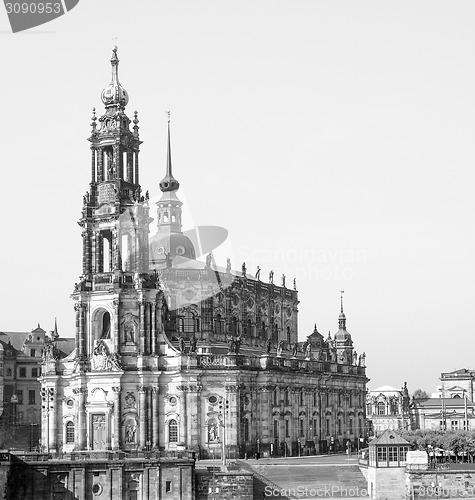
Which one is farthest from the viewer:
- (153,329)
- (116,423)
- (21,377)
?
(21,377)

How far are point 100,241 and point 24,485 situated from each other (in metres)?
27.0

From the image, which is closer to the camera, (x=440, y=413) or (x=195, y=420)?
(x=195, y=420)

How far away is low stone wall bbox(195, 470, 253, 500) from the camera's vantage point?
268 feet

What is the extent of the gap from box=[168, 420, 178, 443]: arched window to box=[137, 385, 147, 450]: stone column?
227 cm

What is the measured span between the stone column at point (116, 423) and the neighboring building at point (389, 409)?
92666mm

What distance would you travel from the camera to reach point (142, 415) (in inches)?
3775

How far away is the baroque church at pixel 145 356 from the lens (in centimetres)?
9656

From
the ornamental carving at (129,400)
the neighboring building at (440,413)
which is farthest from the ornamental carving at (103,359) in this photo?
the neighboring building at (440,413)

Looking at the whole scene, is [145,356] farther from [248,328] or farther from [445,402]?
[445,402]

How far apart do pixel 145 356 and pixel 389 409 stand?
9757cm

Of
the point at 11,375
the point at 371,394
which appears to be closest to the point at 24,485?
the point at 11,375

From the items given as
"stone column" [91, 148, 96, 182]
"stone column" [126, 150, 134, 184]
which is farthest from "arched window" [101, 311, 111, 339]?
"stone column" [91, 148, 96, 182]

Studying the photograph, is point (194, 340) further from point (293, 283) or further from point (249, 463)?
point (293, 283)

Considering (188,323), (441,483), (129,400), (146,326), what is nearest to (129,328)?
(146,326)
